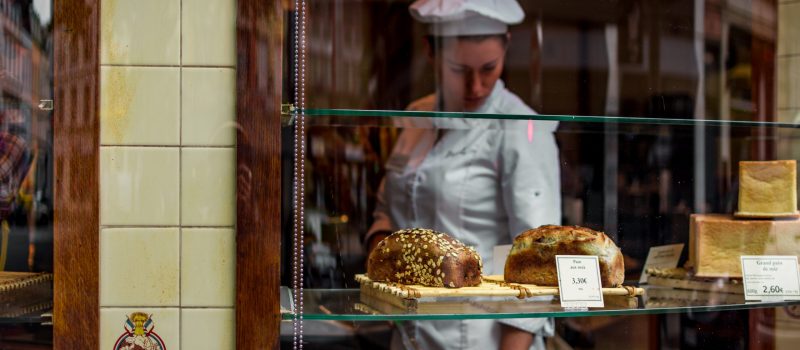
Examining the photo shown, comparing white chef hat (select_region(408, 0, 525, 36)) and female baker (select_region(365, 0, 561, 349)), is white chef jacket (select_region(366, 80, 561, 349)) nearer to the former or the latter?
female baker (select_region(365, 0, 561, 349))

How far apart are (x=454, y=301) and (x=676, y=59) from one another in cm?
114

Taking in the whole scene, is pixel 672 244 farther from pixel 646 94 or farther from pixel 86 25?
pixel 86 25

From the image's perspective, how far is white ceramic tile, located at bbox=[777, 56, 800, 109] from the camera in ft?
5.83

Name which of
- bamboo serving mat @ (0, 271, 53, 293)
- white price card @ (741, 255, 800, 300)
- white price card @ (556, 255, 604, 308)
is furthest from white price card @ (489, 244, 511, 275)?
bamboo serving mat @ (0, 271, 53, 293)

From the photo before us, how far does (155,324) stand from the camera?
1.30 m

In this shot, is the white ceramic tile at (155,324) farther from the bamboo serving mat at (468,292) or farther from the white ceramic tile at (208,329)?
the bamboo serving mat at (468,292)

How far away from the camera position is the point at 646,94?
2314 mm

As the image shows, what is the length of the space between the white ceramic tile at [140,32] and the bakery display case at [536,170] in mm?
178

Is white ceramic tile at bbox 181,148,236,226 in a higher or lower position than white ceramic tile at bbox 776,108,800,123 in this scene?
lower

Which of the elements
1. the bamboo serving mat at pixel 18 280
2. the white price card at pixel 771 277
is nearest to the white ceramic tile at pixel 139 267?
the bamboo serving mat at pixel 18 280

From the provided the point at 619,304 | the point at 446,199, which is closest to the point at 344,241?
the point at 446,199

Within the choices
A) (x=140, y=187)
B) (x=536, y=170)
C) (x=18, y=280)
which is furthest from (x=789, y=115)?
(x=18, y=280)

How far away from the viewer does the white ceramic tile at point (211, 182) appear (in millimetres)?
1296

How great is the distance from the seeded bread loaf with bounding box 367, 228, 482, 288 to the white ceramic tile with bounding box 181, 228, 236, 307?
1.16 ft
